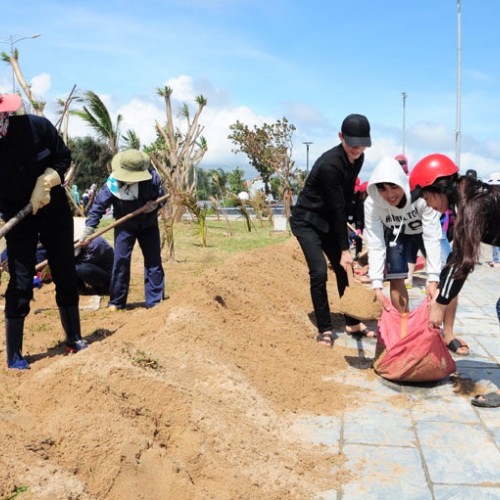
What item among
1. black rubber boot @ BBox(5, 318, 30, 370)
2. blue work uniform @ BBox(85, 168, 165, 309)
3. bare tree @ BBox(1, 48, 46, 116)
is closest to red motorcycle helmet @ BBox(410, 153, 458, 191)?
black rubber boot @ BBox(5, 318, 30, 370)

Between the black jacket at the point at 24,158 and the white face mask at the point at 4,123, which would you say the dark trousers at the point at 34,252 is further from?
the white face mask at the point at 4,123

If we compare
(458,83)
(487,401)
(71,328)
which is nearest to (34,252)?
(71,328)

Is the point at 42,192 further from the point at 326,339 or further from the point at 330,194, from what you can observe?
the point at 326,339

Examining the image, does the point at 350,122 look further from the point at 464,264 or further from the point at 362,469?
the point at 362,469

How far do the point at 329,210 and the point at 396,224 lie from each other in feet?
2.08

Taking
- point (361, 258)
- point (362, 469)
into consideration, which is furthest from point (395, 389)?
point (361, 258)

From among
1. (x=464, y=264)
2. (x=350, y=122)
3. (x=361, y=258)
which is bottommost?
(x=361, y=258)

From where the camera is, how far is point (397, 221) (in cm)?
470

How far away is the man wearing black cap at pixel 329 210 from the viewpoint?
4.81m

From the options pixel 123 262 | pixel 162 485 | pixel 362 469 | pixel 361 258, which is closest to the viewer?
pixel 162 485

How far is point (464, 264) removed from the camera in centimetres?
327

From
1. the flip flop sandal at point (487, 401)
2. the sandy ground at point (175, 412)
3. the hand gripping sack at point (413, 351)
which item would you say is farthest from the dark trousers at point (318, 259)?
the flip flop sandal at point (487, 401)

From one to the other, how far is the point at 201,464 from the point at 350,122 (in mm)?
2898

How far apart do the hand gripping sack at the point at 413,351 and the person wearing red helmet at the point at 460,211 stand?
1.16 feet
